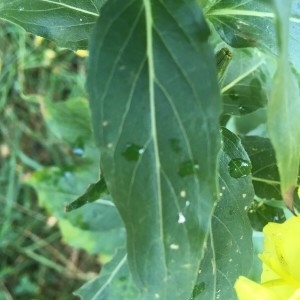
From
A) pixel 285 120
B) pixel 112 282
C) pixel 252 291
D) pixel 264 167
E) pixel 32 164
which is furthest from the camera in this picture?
pixel 32 164

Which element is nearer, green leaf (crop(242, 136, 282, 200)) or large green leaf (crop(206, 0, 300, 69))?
large green leaf (crop(206, 0, 300, 69))

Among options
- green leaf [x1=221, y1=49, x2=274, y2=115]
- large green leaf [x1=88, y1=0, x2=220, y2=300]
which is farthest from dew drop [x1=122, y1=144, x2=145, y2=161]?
green leaf [x1=221, y1=49, x2=274, y2=115]

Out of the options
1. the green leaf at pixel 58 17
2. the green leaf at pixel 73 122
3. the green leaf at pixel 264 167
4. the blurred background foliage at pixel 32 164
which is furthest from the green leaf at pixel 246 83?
the blurred background foliage at pixel 32 164

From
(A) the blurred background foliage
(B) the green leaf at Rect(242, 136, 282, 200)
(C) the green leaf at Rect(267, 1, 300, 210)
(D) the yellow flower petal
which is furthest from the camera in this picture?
(A) the blurred background foliage

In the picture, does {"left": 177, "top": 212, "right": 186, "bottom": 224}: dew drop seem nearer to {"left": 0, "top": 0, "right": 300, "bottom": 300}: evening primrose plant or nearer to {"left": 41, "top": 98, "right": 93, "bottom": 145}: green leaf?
{"left": 0, "top": 0, "right": 300, "bottom": 300}: evening primrose plant

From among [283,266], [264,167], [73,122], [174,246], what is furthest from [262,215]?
[73,122]

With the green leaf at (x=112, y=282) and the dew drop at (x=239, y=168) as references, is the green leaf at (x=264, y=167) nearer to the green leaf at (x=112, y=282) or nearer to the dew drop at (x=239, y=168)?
the dew drop at (x=239, y=168)

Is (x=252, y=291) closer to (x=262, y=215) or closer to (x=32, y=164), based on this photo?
(x=262, y=215)

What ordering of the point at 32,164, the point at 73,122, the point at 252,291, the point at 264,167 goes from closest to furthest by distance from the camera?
1. the point at 252,291
2. the point at 264,167
3. the point at 73,122
4. the point at 32,164
